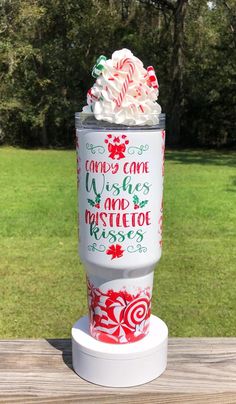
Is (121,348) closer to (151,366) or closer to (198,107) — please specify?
(151,366)

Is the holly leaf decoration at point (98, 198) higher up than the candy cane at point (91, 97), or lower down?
lower down

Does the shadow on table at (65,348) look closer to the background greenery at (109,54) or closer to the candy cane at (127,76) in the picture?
the candy cane at (127,76)

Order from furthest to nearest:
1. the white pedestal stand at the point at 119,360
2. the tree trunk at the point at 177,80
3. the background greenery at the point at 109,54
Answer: the background greenery at the point at 109,54 → the tree trunk at the point at 177,80 → the white pedestal stand at the point at 119,360

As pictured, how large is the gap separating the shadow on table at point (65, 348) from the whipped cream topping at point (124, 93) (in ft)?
3.43

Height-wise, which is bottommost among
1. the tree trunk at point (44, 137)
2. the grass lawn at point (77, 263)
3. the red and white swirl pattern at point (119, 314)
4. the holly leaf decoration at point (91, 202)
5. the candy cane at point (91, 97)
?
the grass lawn at point (77, 263)

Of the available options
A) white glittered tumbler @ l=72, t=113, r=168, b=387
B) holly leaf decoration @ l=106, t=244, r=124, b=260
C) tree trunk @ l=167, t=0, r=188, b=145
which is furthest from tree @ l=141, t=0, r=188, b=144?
holly leaf decoration @ l=106, t=244, r=124, b=260

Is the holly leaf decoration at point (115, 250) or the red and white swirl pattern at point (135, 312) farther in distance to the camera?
the red and white swirl pattern at point (135, 312)

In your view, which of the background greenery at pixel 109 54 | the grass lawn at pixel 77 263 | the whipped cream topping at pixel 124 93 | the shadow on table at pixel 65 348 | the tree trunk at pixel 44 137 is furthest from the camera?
the tree trunk at pixel 44 137

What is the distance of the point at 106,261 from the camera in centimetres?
190

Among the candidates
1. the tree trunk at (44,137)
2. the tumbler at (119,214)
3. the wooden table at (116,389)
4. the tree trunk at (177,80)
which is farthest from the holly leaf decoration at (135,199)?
the tree trunk at (44,137)

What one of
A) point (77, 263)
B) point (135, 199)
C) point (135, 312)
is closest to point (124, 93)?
point (135, 199)

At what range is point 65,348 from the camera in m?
2.28

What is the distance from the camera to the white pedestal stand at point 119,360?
6.35ft

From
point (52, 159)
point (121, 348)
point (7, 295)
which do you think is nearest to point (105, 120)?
point (121, 348)
